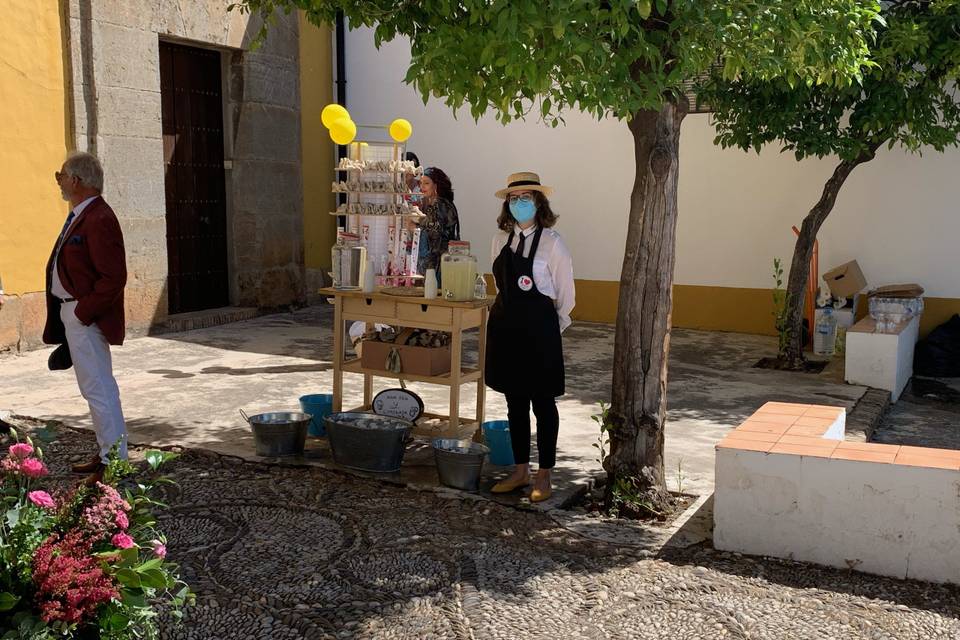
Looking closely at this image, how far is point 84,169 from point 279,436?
5.70ft

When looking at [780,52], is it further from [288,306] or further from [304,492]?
[288,306]

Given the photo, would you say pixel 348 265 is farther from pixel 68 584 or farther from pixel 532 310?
pixel 68 584

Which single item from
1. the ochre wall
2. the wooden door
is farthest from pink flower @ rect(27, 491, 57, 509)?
the wooden door

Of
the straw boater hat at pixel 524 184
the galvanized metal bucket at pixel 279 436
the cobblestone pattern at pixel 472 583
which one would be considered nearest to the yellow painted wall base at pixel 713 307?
the galvanized metal bucket at pixel 279 436

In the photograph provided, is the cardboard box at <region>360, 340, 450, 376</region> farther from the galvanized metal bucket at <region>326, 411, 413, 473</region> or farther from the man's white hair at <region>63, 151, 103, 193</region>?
the man's white hair at <region>63, 151, 103, 193</region>

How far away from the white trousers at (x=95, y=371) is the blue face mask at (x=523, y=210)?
2.12 metres

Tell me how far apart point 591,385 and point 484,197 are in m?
4.39

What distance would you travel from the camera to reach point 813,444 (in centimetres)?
419

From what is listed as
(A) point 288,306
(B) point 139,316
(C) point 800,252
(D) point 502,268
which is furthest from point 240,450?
(A) point 288,306

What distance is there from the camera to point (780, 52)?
4332mm

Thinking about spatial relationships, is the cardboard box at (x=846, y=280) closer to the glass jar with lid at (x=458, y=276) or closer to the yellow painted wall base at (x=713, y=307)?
the yellow painted wall base at (x=713, y=307)

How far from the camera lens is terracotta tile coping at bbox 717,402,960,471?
3.93m

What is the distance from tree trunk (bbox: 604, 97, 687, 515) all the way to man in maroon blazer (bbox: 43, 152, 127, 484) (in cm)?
239

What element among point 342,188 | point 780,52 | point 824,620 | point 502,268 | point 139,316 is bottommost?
point 824,620
